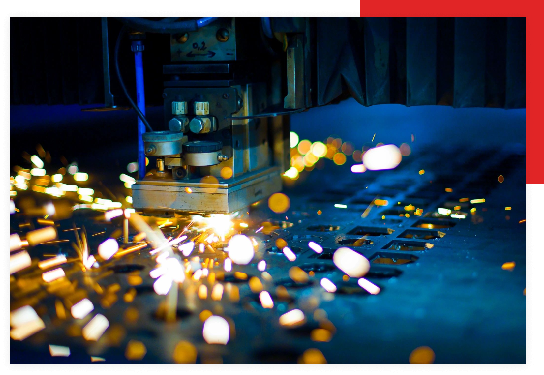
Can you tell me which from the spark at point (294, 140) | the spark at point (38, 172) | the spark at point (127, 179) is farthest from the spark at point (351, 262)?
the spark at point (294, 140)

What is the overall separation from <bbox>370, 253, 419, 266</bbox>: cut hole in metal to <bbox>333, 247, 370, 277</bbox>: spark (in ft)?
0.17

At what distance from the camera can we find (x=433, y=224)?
2.79 metres

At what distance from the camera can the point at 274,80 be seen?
3.01 metres

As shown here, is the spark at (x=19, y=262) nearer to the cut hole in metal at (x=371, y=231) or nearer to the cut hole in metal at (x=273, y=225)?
the cut hole in metal at (x=273, y=225)

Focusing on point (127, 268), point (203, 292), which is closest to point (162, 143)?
point (127, 268)

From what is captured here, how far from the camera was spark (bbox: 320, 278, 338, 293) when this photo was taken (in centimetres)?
201

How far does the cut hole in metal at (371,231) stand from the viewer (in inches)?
105

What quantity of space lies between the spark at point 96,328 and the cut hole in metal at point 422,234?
1292 mm

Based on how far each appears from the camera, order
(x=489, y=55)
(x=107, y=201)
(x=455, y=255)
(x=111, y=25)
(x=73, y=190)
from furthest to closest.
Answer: (x=73, y=190)
(x=107, y=201)
(x=111, y=25)
(x=489, y=55)
(x=455, y=255)

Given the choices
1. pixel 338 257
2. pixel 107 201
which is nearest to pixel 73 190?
pixel 107 201

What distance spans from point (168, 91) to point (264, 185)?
63 cm

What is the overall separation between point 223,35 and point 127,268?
104 cm

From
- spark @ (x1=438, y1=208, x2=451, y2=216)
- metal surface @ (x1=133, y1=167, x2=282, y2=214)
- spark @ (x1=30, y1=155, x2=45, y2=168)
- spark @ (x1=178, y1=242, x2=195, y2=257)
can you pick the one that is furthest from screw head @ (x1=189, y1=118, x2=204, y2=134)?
spark @ (x1=30, y1=155, x2=45, y2=168)

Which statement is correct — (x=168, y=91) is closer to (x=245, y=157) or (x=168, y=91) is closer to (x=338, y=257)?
(x=245, y=157)
